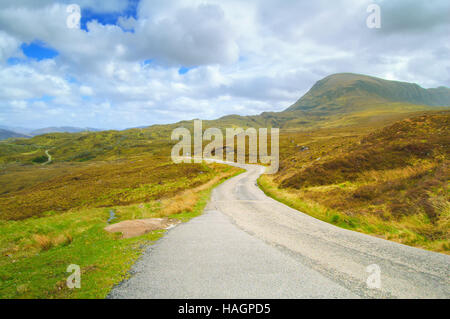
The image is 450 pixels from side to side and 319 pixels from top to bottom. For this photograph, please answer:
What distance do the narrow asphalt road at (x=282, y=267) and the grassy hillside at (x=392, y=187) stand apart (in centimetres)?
211

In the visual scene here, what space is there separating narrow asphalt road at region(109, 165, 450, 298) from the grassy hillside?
6.93ft

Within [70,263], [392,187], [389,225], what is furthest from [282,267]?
[392,187]

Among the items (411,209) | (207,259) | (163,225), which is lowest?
(163,225)

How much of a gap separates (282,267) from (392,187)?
44.8ft

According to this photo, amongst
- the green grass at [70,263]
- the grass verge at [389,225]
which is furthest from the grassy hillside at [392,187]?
the green grass at [70,263]

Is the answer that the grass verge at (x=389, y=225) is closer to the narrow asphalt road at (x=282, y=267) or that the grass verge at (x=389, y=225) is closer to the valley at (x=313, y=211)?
the valley at (x=313, y=211)

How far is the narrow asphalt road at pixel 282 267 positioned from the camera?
6234 millimetres

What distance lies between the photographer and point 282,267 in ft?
25.5

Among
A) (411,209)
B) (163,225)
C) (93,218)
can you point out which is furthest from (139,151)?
(411,209)

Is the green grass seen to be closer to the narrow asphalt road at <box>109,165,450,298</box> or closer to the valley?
the valley

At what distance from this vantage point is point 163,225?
15219 millimetres
